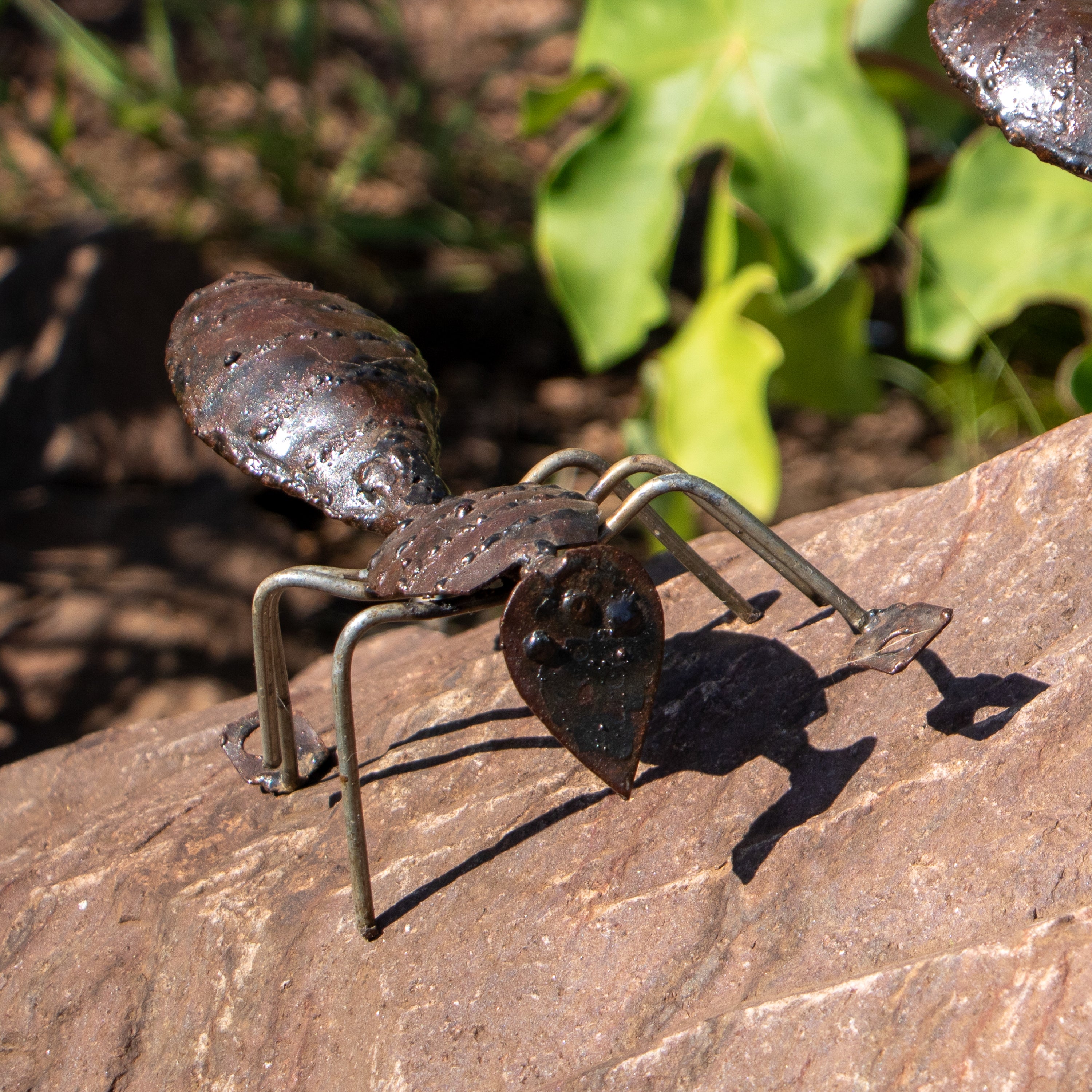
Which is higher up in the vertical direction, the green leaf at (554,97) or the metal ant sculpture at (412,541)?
the green leaf at (554,97)

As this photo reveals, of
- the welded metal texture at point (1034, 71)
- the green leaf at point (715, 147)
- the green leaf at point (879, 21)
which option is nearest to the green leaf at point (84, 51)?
the green leaf at point (715, 147)

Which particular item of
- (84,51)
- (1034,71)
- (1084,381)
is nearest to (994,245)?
(1084,381)

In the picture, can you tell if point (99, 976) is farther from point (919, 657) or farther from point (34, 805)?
point (919, 657)

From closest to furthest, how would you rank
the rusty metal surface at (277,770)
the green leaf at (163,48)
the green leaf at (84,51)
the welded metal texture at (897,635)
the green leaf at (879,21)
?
the welded metal texture at (897,635), the rusty metal surface at (277,770), the green leaf at (879,21), the green leaf at (84,51), the green leaf at (163,48)

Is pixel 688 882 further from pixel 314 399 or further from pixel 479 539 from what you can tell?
pixel 314 399

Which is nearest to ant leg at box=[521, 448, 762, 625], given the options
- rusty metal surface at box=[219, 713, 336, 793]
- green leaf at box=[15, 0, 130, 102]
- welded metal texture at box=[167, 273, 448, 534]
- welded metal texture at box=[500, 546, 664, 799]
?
welded metal texture at box=[167, 273, 448, 534]

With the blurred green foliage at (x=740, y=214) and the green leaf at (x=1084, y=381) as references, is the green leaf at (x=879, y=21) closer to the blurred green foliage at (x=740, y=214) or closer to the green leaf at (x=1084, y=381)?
the blurred green foliage at (x=740, y=214)
